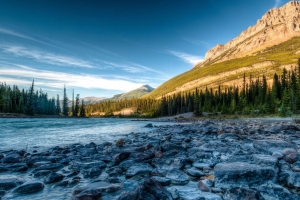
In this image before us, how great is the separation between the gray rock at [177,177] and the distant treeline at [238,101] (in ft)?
155

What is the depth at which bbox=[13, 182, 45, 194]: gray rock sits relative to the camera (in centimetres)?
423

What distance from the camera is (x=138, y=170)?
553 centimetres

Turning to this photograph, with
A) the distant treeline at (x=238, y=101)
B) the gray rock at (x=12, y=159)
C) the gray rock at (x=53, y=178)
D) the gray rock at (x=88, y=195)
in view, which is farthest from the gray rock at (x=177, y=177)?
the distant treeline at (x=238, y=101)

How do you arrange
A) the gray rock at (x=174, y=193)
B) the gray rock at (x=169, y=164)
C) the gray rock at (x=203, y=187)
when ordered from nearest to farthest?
the gray rock at (x=174, y=193)
the gray rock at (x=203, y=187)
the gray rock at (x=169, y=164)

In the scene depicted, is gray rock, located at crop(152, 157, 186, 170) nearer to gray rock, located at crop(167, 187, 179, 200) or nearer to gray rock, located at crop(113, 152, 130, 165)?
gray rock, located at crop(113, 152, 130, 165)

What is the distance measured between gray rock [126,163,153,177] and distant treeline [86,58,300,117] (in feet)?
155

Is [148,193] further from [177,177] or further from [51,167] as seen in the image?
[51,167]

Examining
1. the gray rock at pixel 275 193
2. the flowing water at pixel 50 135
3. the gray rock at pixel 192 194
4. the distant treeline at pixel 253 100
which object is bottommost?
the flowing water at pixel 50 135

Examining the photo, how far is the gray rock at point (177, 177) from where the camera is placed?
4.64 metres

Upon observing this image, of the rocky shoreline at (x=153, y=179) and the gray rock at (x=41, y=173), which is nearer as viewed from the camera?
the rocky shoreline at (x=153, y=179)

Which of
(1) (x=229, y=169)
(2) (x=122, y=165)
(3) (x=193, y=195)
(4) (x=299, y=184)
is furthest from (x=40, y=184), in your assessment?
(4) (x=299, y=184)

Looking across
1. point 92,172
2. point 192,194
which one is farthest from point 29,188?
point 192,194

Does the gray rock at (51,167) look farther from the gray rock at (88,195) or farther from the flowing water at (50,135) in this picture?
the flowing water at (50,135)

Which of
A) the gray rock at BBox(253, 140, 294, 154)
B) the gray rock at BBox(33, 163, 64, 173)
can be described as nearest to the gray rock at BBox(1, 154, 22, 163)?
the gray rock at BBox(33, 163, 64, 173)
